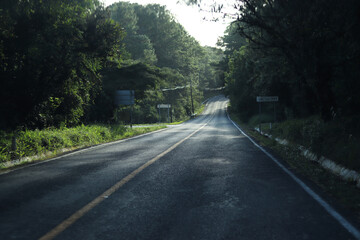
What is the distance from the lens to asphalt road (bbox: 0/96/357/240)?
12.9 feet

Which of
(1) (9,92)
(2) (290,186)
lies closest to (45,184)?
(2) (290,186)

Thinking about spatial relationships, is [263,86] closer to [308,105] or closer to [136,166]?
[308,105]

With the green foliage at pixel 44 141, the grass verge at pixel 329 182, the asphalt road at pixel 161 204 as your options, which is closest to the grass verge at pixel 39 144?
the green foliage at pixel 44 141

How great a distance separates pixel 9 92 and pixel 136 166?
22.9 ft

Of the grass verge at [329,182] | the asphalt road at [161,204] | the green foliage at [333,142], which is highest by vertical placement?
the green foliage at [333,142]

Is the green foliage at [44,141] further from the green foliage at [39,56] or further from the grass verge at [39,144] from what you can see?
the green foliage at [39,56]

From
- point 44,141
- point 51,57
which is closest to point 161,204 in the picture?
point 44,141

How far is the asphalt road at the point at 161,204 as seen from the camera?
3926 mm

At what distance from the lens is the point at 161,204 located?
512 cm

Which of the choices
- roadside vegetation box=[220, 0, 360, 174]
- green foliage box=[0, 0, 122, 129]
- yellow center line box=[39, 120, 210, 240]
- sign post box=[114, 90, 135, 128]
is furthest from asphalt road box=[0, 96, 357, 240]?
sign post box=[114, 90, 135, 128]

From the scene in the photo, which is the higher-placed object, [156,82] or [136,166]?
[156,82]

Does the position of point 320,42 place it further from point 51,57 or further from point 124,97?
point 124,97

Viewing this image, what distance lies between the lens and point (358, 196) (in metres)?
5.48

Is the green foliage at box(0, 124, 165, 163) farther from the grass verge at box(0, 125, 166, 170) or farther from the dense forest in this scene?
the dense forest
